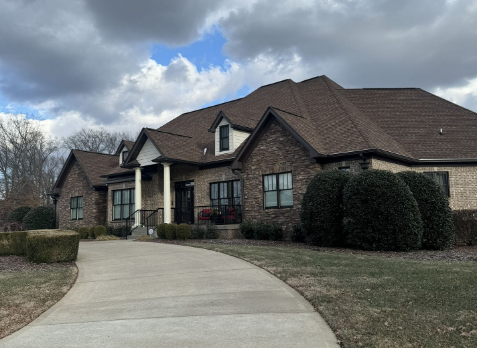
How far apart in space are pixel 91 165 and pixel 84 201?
103 inches

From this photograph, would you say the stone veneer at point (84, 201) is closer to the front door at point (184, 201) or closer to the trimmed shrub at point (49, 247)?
the front door at point (184, 201)

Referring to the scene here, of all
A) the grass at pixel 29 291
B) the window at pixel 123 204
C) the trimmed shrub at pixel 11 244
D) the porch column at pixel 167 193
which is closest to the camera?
the grass at pixel 29 291

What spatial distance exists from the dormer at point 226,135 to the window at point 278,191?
3103mm

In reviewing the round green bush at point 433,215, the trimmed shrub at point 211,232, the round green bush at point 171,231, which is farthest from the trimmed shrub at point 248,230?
the round green bush at point 433,215

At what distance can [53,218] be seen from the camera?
32.4 meters

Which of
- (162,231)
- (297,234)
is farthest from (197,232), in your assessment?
(297,234)

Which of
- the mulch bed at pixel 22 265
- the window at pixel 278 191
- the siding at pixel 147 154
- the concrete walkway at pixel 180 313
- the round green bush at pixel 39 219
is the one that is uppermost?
the siding at pixel 147 154

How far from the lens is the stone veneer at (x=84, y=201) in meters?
29.2

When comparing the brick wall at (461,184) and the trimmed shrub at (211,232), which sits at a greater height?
the brick wall at (461,184)

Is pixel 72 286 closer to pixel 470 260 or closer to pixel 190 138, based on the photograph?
pixel 470 260

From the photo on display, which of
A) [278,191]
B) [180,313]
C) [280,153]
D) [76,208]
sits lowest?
[180,313]

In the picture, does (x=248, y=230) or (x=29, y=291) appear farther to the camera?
(x=248, y=230)

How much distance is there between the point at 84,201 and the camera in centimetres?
3017

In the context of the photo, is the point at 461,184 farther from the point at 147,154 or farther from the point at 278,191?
the point at 147,154
